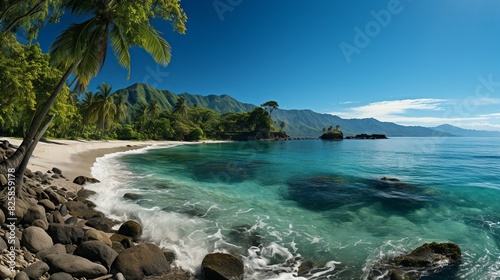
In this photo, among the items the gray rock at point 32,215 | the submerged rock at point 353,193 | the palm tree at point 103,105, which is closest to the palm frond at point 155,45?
the gray rock at point 32,215

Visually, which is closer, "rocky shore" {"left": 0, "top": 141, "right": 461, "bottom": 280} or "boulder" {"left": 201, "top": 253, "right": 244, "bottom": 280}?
"rocky shore" {"left": 0, "top": 141, "right": 461, "bottom": 280}

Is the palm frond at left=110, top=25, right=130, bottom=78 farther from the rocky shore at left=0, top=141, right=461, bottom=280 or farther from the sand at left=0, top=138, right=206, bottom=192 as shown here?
the sand at left=0, top=138, right=206, bottom=192

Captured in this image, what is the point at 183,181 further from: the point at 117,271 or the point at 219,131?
the point at 219,131

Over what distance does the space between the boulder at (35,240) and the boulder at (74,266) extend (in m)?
0.82

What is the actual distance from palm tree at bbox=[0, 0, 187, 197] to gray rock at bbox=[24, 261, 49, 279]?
5.61 meters

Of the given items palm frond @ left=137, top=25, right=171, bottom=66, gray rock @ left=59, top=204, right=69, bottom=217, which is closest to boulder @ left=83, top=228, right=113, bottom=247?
gray rock @ left=59, top=204, right=69, bottom=217

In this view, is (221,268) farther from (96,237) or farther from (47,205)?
(47,205)

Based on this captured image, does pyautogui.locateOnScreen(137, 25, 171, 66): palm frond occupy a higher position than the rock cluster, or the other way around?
pyautogui.locateOnScreen(137, 25, 171, 66): palm frond

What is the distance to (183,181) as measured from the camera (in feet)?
68.3

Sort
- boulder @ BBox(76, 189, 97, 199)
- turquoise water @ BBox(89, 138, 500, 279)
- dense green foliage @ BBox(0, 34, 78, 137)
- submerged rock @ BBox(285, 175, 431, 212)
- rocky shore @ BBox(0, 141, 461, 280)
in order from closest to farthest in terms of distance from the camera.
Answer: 1. rocky shore @ BBox(0, 141, 461, 280)
2. turquoise water @ BBox(89, 138, 500, 279)
3. boulder @ BBox(76, 189, 97, 199)
4. dense green foliage @ BBox(0, 34, 78, 137)
5. submerged rock @ BBox(285, 175, 431, 212)

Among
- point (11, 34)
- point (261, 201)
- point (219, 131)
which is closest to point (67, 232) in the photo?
point (261, 201)

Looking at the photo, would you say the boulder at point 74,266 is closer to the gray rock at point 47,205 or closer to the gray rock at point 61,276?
the gray rock at point 61,276

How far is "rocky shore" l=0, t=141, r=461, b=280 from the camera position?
564 centimetres

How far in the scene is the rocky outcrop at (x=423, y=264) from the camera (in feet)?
23.6
